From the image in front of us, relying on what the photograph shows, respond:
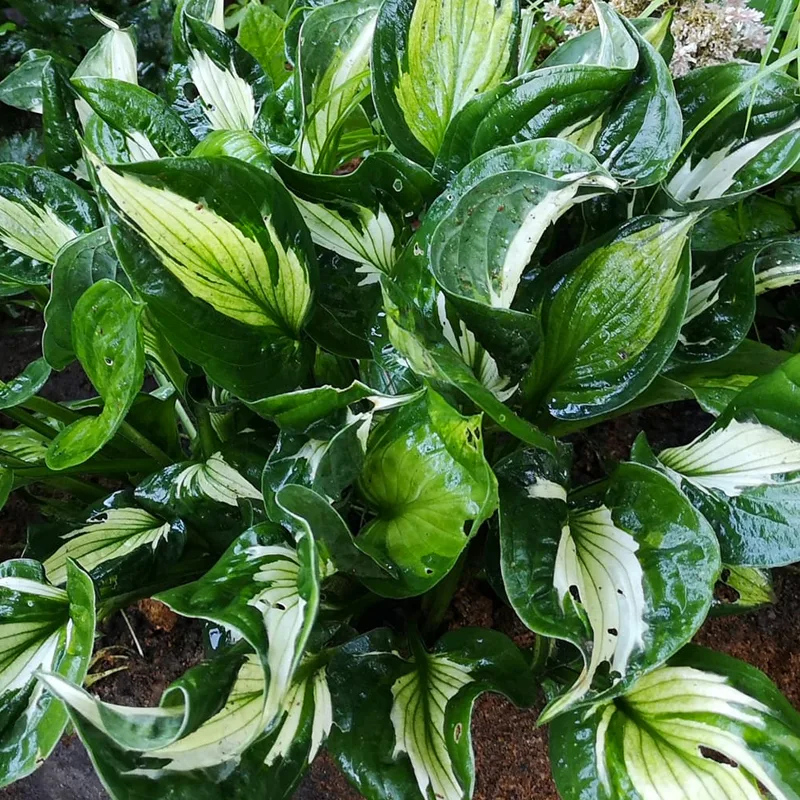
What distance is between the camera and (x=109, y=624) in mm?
894

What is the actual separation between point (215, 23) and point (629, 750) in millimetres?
827

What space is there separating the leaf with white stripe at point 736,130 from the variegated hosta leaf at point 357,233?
0.85 feet

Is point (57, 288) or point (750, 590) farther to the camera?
point (750, 590)

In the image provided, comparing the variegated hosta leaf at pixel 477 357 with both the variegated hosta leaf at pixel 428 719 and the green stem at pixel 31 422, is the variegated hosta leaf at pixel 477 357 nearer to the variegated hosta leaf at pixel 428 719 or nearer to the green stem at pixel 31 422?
the variegated hosta leaf at pixel 428 719

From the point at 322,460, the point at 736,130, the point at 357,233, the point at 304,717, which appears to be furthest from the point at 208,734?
the point at 736,130

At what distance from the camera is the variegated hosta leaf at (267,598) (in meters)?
0.44

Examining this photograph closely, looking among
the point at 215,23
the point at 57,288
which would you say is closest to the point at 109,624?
the point at 57,288

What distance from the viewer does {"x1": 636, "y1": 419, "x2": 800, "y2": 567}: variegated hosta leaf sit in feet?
1.79

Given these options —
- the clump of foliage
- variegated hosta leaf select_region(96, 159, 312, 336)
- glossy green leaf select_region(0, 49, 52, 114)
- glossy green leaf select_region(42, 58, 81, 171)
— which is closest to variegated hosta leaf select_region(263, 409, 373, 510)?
the clump of foliage

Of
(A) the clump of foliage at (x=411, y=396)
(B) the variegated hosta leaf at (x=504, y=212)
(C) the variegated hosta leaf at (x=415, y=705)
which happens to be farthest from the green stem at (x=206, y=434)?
(B) the variegated hosta leaf at (x=504, y=212)

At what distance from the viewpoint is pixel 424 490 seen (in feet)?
1.79

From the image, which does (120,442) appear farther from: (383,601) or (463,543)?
(463,543)

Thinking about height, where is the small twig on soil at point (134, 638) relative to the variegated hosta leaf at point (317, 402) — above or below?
below

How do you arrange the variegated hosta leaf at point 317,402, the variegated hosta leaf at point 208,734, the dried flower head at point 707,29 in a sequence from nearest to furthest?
1. the variegated hosta leaf at point 208,734
2. the variegated hosta leaf at point 317,402
3. the dried flower head at point 707,29
